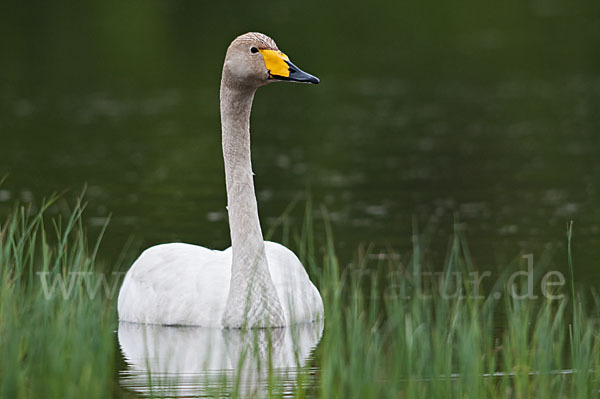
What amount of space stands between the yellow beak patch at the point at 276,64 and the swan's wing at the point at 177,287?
59.7 inches

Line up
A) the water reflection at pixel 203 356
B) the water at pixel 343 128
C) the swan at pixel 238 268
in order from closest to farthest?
the water reflection at pixel 203 356 → the swan at pixel 238 268 → the water at pixel 343 128

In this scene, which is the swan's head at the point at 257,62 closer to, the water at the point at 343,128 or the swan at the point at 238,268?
the swan at the point at 238,268

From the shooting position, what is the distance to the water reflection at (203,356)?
7502 mm

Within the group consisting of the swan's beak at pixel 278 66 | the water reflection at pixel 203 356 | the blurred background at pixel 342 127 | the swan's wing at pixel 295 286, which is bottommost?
the water reflection at pixel 203 356

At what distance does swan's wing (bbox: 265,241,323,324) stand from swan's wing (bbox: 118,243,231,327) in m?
0.35

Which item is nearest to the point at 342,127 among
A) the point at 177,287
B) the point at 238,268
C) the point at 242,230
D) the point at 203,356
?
the point at 177,287

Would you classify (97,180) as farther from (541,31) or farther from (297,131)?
(541,31)

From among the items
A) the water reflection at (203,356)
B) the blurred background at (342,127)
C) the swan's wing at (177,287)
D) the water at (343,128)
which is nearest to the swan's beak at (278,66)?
the swan's wing at (177,287)

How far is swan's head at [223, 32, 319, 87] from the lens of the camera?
9.45m

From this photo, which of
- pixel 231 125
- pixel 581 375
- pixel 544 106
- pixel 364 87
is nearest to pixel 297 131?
pixel 544 106

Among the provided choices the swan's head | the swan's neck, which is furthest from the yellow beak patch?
the swan's neck

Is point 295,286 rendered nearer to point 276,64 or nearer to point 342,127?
point 276,64

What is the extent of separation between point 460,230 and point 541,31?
2943cm

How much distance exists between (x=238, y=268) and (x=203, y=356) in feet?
3.01
